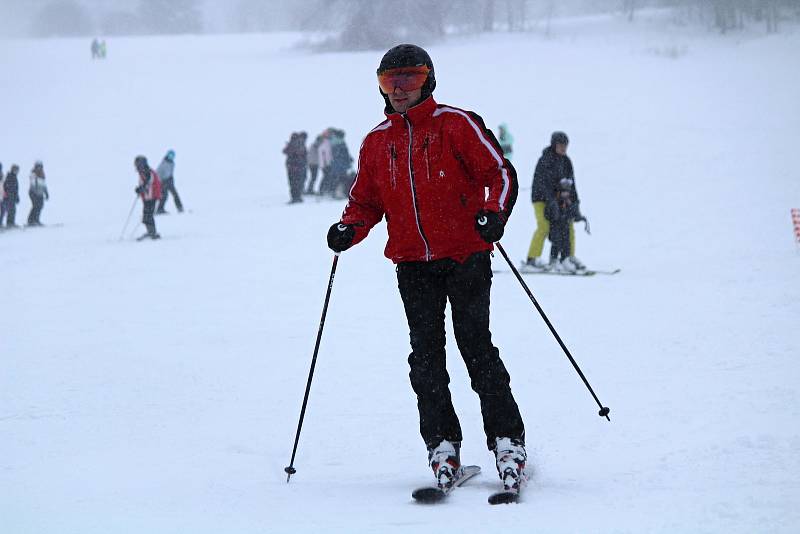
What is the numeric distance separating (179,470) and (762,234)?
1190 centimetres

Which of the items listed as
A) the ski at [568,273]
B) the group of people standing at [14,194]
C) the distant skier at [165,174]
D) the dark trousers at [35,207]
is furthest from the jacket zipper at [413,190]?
the dark trousers at [35,207]

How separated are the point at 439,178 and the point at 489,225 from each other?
297 mm

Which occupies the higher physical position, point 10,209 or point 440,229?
point 440,229

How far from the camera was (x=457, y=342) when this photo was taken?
4.04 metres

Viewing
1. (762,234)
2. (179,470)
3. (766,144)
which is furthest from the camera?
(766,144)

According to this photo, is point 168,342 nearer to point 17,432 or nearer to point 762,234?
point 17,432

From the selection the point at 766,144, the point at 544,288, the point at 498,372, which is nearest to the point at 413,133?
the point at 498,372

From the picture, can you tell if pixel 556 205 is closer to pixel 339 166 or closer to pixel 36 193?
pixel 339 166

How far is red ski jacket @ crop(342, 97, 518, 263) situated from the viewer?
3.89 metres

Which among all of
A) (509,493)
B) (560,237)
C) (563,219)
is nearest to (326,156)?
(560,237)

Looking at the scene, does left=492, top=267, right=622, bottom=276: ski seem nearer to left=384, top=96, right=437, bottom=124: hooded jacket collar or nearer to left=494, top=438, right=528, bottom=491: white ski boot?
left=494, top=438, right=528, bottom=491: white ski boot

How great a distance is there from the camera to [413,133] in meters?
3.92

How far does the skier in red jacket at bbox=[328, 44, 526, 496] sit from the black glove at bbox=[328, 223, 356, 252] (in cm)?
18

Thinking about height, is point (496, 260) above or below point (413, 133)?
below
